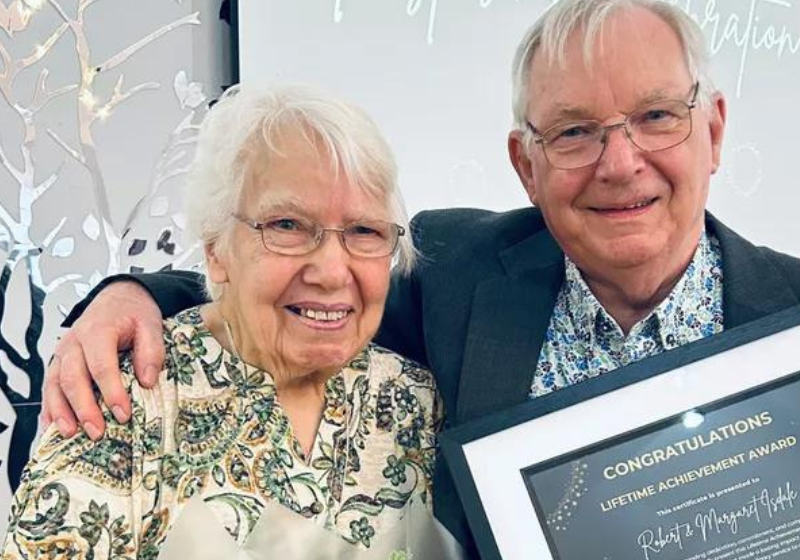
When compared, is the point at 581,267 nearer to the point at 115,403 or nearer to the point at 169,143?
the point at 115,403

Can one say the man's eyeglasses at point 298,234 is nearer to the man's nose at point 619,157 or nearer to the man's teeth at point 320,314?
the man's teeth at point 320,314

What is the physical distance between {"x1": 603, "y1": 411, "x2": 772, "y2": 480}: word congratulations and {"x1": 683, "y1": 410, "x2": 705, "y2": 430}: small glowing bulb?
1cm

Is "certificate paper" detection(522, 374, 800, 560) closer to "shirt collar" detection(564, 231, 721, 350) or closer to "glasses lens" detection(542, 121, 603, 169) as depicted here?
"shirt collar" detection(564, 231, 721, 350)

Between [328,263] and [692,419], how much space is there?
49cm

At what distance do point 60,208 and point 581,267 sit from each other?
168cm

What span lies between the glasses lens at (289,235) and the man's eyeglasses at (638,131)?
0.40 m

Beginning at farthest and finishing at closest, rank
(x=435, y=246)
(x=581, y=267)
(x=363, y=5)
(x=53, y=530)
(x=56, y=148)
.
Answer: (x=363, y=5) → (x=56, y=148) → (x=435, y=246) → (x=581, y=267) → (x=53, y=530)

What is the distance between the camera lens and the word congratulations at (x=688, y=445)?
1051 millimetres

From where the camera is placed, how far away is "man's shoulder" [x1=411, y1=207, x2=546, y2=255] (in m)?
1.53

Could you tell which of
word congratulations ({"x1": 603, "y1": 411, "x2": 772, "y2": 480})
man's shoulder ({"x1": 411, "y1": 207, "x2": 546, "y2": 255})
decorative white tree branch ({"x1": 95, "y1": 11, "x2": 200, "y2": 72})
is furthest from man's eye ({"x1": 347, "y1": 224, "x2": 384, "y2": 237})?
decorative white tree branch ({"x1": 95, "y1": 11, "x2": 200, "y2": 72})

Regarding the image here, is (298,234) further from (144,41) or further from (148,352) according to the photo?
(144,41)

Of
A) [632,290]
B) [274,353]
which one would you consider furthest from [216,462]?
[632,290]

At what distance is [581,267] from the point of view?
140cm

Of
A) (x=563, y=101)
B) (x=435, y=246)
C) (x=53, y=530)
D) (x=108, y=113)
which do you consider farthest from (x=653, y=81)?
(x=108, y=113)
